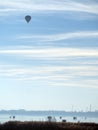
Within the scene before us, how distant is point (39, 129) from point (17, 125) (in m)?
3.12

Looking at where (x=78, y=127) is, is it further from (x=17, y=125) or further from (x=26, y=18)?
(x=26, y=18)

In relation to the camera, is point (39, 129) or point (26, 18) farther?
point (26, 18)

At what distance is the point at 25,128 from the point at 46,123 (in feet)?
8.83

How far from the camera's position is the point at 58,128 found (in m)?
62.2

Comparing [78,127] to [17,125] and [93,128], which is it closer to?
[93,128]

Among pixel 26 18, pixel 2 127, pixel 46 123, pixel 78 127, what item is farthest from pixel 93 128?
pixel 26 18

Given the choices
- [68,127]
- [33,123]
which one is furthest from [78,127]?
[33,123]

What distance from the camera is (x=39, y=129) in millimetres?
62969

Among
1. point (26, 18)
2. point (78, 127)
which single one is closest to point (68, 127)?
point (78, 127)

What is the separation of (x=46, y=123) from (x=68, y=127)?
3007 millimetres

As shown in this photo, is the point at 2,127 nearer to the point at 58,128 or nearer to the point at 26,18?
the point at 58,128

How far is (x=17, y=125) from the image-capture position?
64.4 meters

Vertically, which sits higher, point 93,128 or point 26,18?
point 26,18

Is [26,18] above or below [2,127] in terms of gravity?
above
